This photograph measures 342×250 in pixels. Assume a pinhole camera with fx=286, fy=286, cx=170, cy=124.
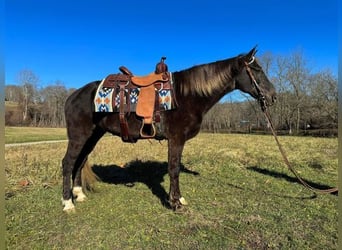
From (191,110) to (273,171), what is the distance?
4.07m

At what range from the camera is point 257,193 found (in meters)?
5.52

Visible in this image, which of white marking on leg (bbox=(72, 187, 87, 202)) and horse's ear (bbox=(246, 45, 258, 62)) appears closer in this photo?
horse's ear (bbox=(246, 45, 258, 62))

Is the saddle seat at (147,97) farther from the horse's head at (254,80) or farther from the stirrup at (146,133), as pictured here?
the horse's head at (254,80)

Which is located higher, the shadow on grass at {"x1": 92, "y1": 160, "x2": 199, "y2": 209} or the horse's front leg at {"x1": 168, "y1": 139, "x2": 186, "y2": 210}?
the horse's front leg at {"x1": 168, "y1": 139, "x2": 186, "y2": 210}

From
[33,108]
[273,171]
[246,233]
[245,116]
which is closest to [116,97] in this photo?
[246,233]

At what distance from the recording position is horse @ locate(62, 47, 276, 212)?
4.68m

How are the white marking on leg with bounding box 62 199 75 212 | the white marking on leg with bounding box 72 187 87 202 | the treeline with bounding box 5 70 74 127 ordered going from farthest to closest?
the treeline with bounding box 5 70 74 127 → the white marking on leg with bounding box 72 187 87 202 → the white marking on leg with bounding box 62 199 75 212

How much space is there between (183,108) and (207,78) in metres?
0.65

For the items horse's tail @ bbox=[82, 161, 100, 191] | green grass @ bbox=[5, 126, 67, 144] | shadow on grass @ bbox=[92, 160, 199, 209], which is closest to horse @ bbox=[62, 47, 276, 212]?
horse's tail @ bbox=[82, 161, 100, 191]

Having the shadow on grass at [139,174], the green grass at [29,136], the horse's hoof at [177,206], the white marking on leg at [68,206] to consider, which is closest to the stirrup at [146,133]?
the horse's hoof at [177,206]

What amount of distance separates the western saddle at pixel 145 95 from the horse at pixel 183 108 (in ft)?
0.36

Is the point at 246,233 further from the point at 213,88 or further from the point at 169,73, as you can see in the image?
the point at 169,73

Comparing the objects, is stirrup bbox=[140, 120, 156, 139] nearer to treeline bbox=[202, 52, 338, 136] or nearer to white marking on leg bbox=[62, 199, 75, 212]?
white marking on leg bbox=[62, 199, 75, 212]

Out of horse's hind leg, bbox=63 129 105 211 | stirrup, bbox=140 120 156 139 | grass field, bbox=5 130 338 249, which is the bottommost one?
grass field, bbox=5 130 338 249
